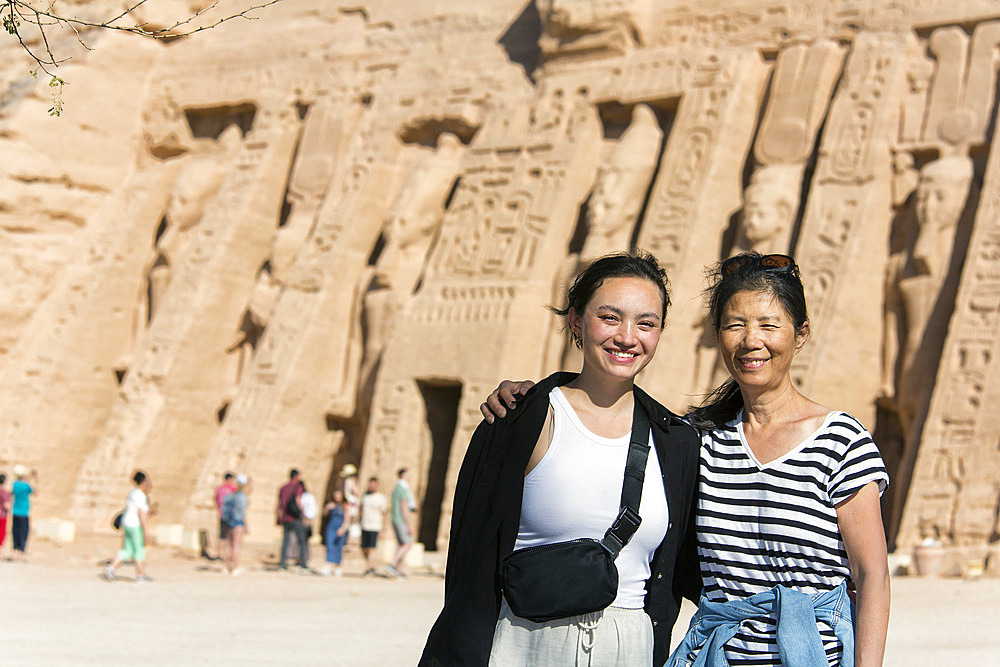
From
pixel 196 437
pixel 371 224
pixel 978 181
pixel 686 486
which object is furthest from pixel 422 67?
pixel 686 486

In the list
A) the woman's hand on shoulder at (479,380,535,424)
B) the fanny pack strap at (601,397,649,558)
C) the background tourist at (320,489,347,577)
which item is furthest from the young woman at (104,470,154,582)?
the fanny pack strap at (601,397,649,558)

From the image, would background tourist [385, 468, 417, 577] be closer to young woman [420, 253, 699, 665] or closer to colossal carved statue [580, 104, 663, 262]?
colossal carved statue [580, 104, 663, 262]

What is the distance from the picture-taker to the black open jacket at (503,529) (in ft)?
9.09

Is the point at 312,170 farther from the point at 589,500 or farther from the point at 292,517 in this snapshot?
the point at 589,500

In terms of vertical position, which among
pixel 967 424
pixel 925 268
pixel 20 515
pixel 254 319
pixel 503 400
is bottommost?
pixel 20 515

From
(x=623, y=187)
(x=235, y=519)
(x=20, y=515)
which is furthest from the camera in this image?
(x=623, y=187)

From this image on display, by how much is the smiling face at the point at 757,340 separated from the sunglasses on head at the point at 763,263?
0.23 feet

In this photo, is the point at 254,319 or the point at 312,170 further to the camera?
the point at 312,170

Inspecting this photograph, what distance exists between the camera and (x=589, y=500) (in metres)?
2.76

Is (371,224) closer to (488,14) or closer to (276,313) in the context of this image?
(276,313)

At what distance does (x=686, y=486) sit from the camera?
2.85m

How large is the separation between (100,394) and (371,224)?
474 centimetres

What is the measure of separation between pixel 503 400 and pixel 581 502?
1.05 feet

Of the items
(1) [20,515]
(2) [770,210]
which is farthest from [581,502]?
(1) [20,515]
